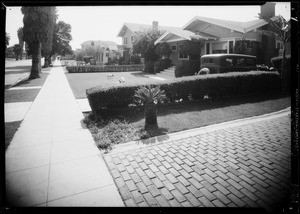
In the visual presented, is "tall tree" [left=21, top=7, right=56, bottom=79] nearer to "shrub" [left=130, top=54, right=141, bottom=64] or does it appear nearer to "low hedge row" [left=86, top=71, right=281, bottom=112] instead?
"low hedge row" [left=86, top=71, right=281, bottom=112]

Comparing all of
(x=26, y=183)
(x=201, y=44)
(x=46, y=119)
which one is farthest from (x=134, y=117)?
(x=201, y=44)

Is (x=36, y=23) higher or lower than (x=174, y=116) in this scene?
higher

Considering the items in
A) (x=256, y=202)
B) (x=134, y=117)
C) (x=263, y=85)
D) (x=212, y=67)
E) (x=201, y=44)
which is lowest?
(x=256, y=202)

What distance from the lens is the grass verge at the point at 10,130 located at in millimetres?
6076

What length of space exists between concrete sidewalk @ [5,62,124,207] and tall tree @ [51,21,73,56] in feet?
126

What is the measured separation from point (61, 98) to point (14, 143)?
20.2 feet

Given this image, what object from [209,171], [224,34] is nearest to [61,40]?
[224,34]

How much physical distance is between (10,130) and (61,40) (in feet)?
161

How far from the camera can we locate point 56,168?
15.0 feet

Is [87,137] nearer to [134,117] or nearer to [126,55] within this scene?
[134,117]

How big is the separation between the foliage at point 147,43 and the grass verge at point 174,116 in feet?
61.4

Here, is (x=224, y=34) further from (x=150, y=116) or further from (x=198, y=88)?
(x=150, y=116)

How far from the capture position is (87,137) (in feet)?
20.6

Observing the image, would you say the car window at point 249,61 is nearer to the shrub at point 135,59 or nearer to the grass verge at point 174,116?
the grass verge at point 174,116
